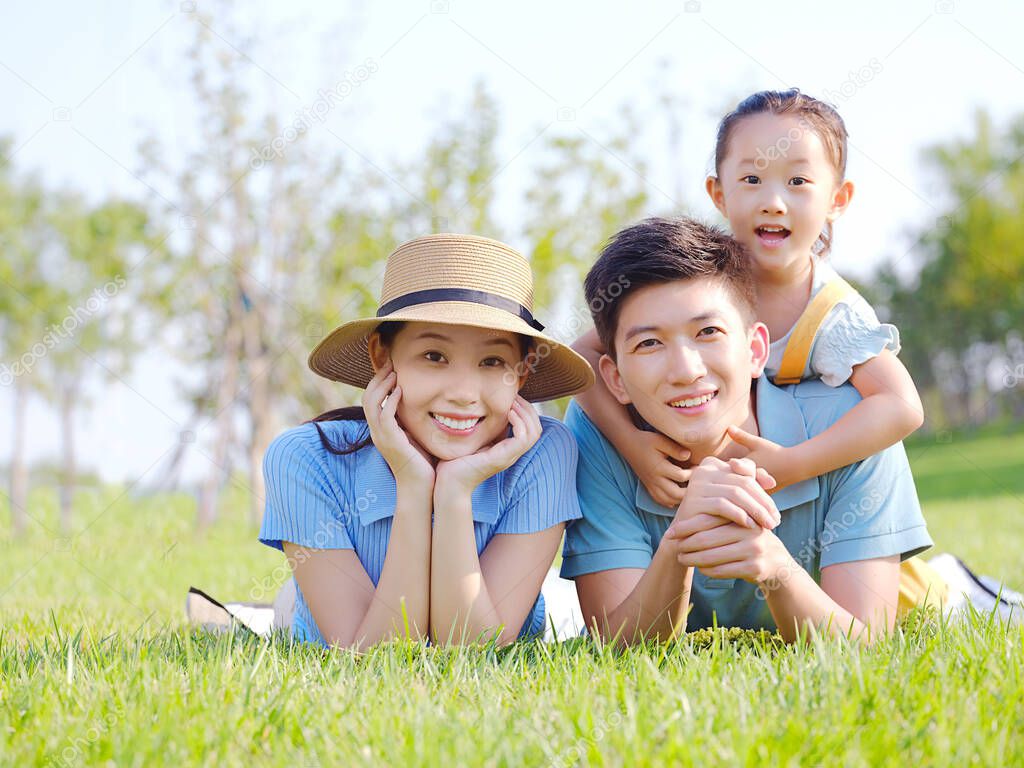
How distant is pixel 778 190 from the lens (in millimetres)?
3633

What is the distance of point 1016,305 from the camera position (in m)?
33.2

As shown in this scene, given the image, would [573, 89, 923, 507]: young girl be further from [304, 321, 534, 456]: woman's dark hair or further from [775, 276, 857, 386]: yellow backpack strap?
[304, 321, 534, 456]: woman's dark hair

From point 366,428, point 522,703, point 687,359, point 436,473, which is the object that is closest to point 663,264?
point 687,359

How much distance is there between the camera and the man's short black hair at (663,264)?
319 cm

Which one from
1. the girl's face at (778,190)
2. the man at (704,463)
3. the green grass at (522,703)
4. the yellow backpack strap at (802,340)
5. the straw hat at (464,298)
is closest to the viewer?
the green grass at (522,703)

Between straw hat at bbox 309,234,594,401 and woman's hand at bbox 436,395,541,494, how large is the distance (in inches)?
11.0

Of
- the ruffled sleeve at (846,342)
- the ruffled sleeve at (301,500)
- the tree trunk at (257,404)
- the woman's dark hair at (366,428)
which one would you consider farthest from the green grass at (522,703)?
the tree trunk at (257,404)

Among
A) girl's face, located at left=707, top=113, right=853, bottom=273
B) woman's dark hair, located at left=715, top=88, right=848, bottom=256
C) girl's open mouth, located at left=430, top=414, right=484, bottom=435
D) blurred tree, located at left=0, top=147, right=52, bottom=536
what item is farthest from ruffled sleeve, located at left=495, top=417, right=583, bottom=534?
blurred tree, located at left=0, top=147, right=52, bottom=536

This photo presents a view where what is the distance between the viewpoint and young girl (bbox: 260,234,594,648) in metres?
3.02

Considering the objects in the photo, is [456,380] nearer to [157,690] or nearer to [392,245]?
[157,690]

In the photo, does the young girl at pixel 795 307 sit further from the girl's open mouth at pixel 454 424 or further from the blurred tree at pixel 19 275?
the blurred tree at pixel 19 275

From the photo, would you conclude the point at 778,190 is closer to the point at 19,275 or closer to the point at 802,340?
the point at 802,340

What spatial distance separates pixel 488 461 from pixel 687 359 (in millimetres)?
708

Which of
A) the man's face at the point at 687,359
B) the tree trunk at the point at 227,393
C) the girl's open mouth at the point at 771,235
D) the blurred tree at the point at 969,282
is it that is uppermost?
the blurred tree at the point at 969,282
